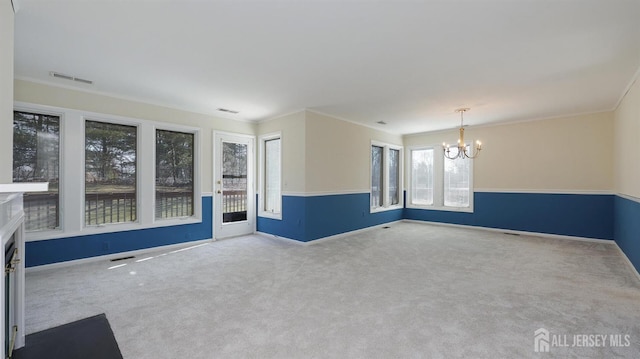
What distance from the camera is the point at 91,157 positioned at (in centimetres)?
419

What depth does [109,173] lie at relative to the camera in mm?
4348

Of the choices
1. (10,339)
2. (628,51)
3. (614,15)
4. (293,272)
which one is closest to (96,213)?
(10,339)

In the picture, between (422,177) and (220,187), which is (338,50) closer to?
(220,187)

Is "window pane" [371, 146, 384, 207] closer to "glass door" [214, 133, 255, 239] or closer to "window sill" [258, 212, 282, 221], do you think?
"window sill" [258, 212, 282, 221]

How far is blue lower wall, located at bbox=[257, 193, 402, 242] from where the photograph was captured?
5199 mm

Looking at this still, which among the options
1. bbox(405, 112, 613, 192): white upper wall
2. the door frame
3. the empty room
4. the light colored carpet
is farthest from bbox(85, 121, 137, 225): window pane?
bbox(405, 112, 613, 192): white upper wall

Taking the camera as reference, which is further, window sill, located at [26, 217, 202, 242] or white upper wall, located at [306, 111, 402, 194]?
white upper wall, located at [306, 111, 402, 194]

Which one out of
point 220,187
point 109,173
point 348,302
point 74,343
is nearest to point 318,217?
point 220,187

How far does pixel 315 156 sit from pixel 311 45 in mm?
2724

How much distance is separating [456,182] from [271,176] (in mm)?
4702

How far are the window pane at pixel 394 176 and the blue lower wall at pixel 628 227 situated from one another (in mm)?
4309

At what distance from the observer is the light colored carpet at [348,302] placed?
2080 millimetres

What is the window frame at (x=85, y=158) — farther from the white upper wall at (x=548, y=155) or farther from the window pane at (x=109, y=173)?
the white upper wall at (x=548, y=155)

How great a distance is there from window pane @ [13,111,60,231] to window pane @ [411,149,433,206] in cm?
755
